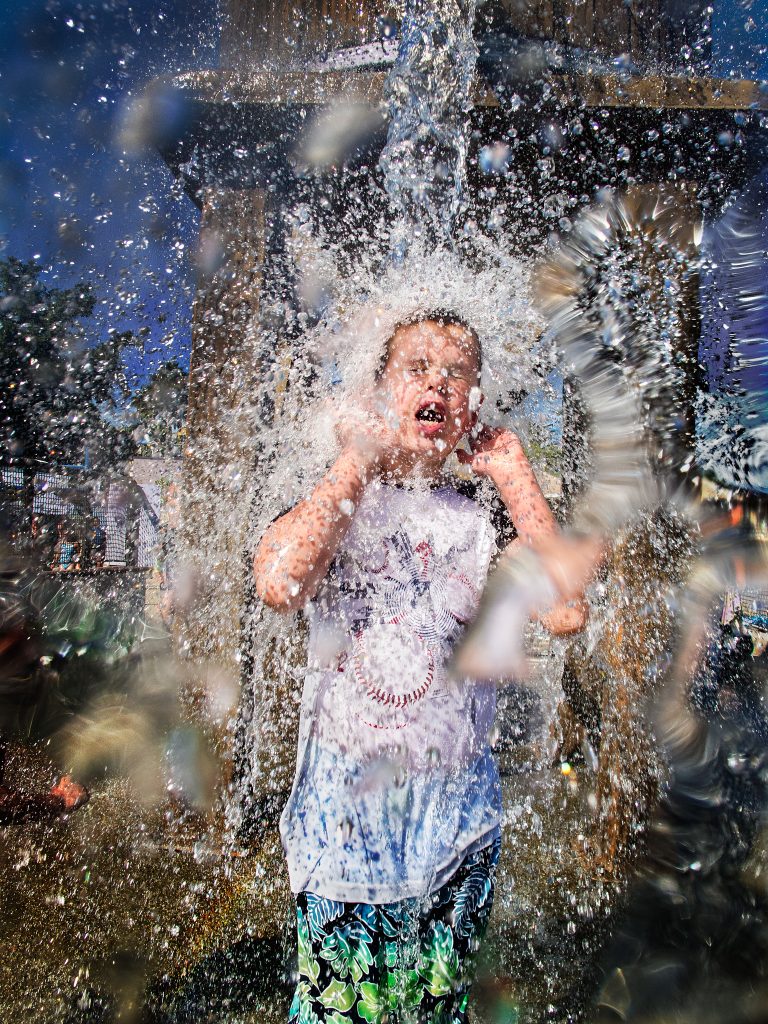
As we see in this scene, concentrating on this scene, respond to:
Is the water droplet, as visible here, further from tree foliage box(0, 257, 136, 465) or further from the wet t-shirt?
tree foliage box(0, 257, 136, 465)

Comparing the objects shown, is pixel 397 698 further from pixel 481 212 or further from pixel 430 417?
pixel 481 212

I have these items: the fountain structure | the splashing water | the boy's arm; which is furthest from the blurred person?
the boy's arm

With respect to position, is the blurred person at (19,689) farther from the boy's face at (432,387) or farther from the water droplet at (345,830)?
the boy's face at (432,387)

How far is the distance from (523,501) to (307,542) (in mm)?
529

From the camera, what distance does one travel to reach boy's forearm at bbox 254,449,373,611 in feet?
4.04

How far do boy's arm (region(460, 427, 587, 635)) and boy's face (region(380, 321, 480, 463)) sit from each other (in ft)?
0.32

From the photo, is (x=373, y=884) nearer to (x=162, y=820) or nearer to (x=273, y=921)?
(x=273, y=921)

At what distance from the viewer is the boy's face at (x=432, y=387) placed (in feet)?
4.38

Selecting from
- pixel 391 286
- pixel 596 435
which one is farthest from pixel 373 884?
pixel 596 435

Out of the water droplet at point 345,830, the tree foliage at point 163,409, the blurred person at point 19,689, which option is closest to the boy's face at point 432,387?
the water droplet at point 345,830

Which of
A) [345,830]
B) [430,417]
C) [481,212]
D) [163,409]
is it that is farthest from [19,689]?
[481,212]

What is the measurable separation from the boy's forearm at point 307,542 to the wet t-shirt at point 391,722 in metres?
0.06

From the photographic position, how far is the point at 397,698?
121 cm

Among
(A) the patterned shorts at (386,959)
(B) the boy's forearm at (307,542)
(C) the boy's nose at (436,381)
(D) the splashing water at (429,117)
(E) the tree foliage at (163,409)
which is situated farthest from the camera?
(E) the tree foliage at (163,409)
